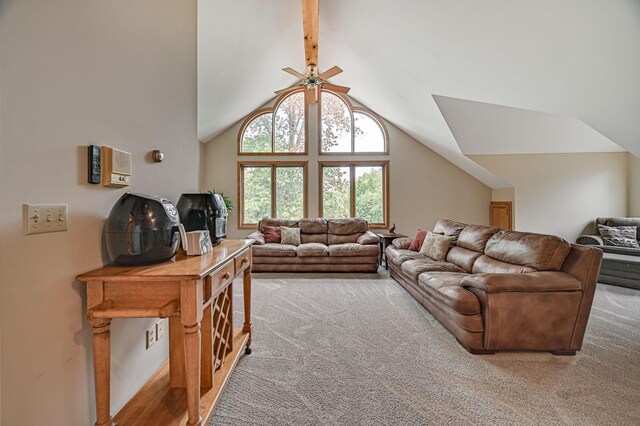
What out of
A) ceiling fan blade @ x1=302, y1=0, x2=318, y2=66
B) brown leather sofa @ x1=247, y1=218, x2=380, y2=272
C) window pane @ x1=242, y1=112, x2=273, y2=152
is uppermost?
ceiling fan blade @ x1=302, y1=0, x2=318, y2=66

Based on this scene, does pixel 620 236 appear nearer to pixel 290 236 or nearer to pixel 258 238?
pixel 290 236

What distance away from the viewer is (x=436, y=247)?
13.1 ft

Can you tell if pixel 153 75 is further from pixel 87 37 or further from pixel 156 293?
pixel 156 293

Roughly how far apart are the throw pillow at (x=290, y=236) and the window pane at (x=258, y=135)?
215cm

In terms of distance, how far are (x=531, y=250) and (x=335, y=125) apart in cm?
492

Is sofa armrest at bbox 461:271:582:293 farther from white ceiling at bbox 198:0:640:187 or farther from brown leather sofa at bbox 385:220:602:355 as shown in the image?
white ceiling at bbox 198:0:640:187

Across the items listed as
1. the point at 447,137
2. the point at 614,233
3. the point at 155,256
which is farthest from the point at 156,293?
the point at 614,233

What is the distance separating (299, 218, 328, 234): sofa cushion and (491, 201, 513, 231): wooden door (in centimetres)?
372

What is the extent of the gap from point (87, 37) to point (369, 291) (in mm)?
3635

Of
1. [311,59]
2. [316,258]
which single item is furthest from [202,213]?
[311,59]

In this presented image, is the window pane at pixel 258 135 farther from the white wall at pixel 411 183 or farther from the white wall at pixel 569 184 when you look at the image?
the white wall at pixel 569 184

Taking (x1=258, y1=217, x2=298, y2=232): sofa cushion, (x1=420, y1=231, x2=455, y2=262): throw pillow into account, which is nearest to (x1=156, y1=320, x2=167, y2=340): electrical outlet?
(x1=420, y1=231, x2=455, y2=262): throw pillow

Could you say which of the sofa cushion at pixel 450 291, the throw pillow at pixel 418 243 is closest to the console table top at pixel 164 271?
the sofa cushion at pixel 450 291

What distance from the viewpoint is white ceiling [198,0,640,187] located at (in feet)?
8.46
